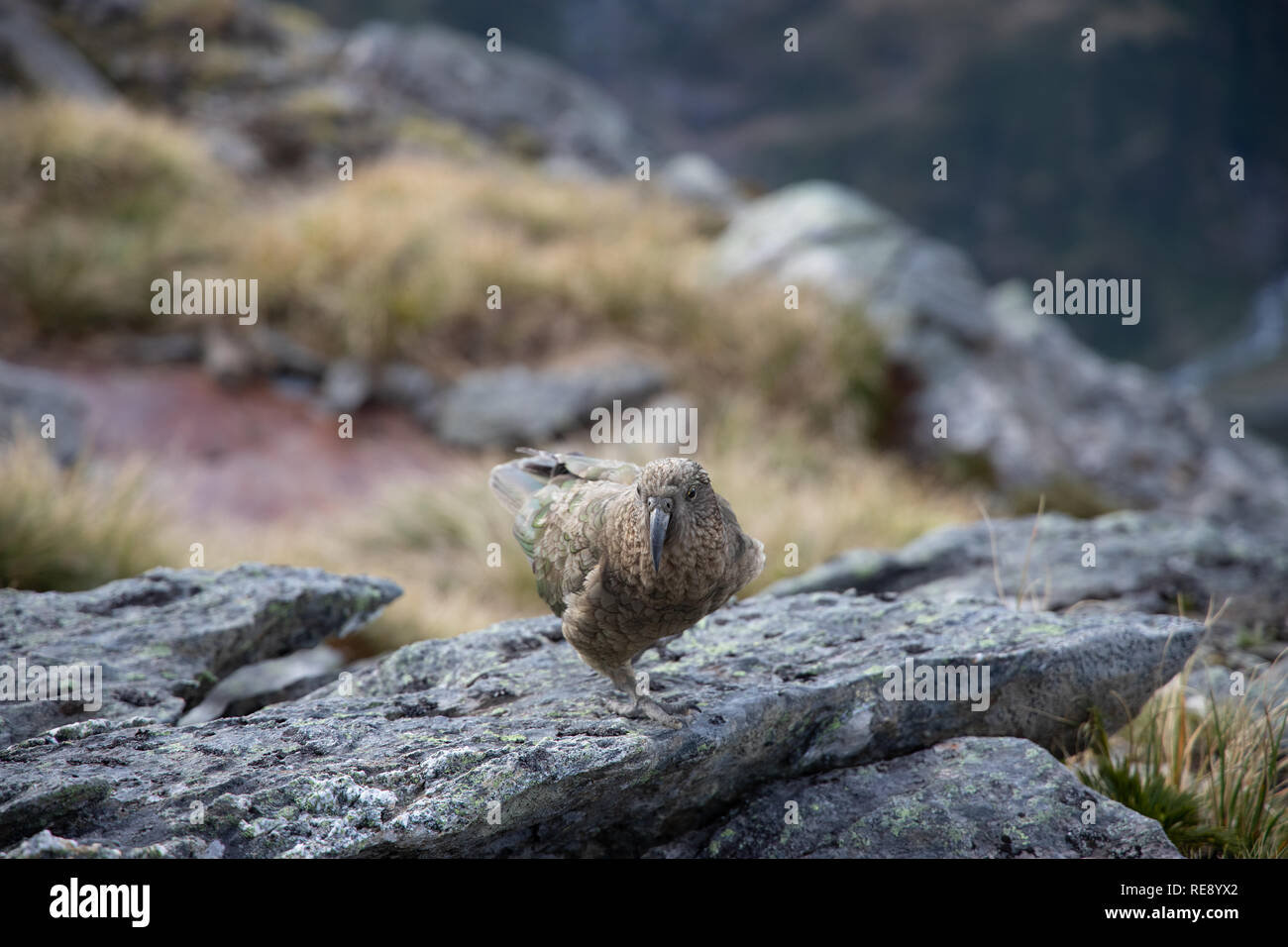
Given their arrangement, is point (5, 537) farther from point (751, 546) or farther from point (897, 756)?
point (897, 756)

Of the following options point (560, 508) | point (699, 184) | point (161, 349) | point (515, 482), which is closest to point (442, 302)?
point (161, 349)

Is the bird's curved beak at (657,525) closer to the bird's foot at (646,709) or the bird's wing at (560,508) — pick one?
the bird's wing at (560,508)

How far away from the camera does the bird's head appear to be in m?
1.96

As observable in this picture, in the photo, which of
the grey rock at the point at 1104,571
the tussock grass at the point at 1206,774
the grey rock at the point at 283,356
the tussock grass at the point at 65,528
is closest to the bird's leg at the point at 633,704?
the tussock grass at the point at 1206,774

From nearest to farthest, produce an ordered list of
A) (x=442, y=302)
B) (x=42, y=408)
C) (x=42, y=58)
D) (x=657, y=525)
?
1. (x=657, y=525)
2. (x=42, y=408)
3. (x=442, y=302)
4. (x=42, y=58)

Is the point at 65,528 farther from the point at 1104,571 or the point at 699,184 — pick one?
the point at 699,184

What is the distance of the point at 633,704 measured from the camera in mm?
2309

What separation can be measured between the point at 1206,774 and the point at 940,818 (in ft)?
4.17

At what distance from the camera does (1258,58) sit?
3212cm

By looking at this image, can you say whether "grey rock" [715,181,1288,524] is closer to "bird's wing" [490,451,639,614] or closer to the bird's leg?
"bird's wing" [490,451,639,614]

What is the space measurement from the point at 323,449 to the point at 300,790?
251 inches

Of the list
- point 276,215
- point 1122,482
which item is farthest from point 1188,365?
point 276,215

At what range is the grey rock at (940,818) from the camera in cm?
215

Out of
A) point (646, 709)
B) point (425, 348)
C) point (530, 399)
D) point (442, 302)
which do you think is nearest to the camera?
point (646, 709)
